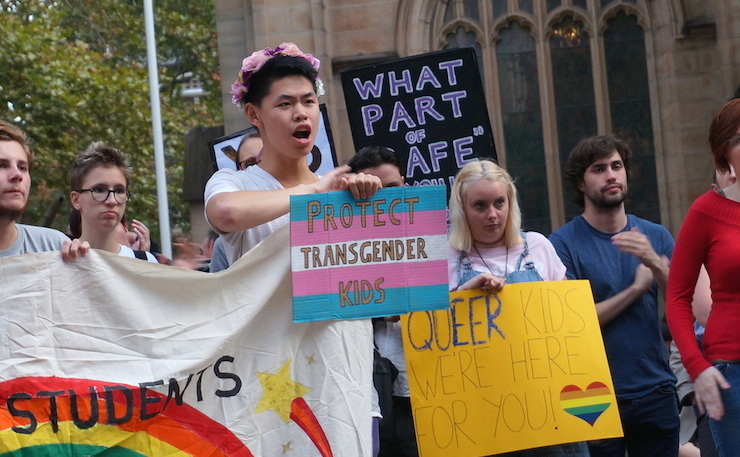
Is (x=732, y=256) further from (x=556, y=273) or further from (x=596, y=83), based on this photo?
(x=596, y=83)

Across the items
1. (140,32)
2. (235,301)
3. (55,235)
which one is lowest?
(235,301)

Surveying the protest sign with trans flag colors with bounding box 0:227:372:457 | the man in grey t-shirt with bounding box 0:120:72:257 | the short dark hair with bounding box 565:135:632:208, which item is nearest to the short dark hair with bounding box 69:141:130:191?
the man in grey t-shirt with bounding box 0:120:72:257

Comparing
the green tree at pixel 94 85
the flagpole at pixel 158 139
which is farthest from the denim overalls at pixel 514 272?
the green tree at pixel 94 85

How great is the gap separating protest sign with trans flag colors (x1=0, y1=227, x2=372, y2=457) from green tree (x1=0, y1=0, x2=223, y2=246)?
14880 millimetres

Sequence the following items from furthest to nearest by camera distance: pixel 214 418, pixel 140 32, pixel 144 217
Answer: pixel 140 32
pixel 144 217
pixel 214 418

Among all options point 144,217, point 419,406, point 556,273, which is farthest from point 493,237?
point 144,217

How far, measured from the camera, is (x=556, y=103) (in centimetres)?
1398

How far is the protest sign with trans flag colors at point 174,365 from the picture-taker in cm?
411

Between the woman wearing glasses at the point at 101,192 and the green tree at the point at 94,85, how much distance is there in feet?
45.5

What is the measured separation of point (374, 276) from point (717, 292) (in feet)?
4.15

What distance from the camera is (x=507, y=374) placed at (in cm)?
481

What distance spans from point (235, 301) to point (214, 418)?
41 centimetres

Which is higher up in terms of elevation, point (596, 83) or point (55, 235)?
point (596, 83)


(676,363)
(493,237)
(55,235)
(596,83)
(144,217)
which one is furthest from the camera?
(144,217)
